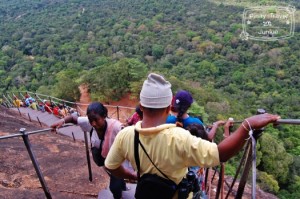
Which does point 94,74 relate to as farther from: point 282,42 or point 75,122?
point 282,42

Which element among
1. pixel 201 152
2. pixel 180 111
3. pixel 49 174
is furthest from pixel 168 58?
pixel 201 152

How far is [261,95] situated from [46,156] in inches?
1286

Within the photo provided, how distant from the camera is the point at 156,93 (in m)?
1.85

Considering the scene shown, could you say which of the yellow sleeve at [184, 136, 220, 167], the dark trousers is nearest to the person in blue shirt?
the dark trousers

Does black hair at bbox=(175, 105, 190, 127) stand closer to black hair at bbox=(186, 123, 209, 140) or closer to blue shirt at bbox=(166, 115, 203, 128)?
blue shirt at bbox=(166, 115, 203, 128)

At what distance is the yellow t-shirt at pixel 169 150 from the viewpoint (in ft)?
5.56

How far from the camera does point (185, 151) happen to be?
1756mm

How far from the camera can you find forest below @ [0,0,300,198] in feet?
67.9

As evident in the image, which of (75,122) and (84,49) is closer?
(75,122)

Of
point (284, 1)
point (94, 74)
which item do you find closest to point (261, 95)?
point (94, 74)

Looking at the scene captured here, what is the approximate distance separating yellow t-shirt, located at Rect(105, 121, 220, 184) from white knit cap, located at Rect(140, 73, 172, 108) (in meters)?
0.13

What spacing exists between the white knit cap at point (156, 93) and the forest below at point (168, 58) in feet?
39.8

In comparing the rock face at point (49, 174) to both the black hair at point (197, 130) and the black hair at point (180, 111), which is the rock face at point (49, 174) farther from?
the black hair at point (197, 130)

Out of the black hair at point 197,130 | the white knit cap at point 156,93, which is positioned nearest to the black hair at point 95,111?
the black hair at point 197,130
